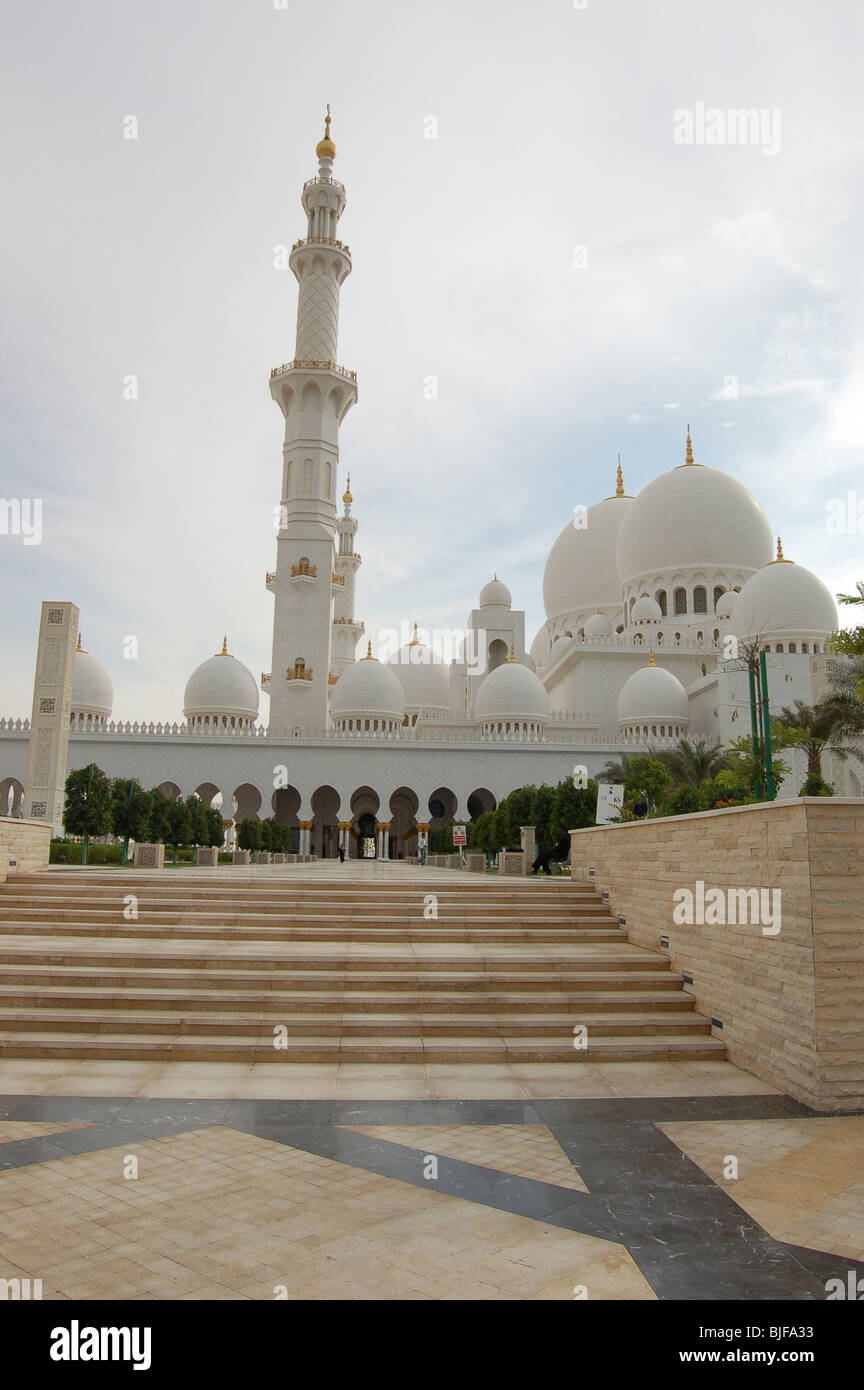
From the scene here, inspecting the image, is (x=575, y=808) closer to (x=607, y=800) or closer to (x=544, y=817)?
(x=544, y=817)

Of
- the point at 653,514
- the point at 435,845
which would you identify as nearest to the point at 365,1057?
the point at 435,845

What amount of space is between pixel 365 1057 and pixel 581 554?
132 feet

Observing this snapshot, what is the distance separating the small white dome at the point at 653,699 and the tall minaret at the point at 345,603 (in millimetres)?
14667

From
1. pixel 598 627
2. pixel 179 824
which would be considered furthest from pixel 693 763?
pixel 598 627

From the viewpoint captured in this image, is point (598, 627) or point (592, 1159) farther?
point (598, 627)

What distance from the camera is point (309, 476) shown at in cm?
3497

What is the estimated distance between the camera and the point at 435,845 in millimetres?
35625

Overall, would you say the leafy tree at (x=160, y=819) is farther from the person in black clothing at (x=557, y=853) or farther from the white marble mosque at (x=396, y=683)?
the person in black clothing at (x=557, y=853)

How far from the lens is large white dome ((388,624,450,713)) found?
46.0 m

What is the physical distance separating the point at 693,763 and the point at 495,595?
19602 mm

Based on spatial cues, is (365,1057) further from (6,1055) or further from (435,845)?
(435,845)

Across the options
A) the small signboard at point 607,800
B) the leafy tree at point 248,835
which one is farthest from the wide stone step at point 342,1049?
the leafy tree at point 248,835

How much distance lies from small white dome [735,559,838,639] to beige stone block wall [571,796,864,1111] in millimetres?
28026
